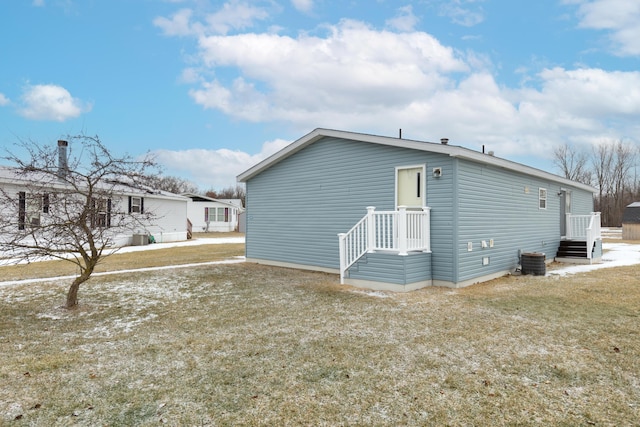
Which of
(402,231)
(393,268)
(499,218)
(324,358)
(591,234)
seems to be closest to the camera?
(324,358)

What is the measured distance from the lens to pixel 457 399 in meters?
3.16

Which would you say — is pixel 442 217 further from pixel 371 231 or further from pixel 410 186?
pixel 371 231

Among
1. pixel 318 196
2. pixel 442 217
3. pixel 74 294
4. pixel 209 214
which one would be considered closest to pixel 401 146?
pixel 442 217

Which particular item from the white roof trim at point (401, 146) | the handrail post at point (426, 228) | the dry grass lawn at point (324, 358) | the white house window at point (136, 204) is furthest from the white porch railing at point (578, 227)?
the white house window at point (136, 204)

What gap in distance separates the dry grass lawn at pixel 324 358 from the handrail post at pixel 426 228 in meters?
1.23

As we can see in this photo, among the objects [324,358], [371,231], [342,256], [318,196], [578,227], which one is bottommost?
[324,358]

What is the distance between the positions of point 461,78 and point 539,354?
1278cm

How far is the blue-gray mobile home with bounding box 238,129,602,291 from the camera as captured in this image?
8094 mm

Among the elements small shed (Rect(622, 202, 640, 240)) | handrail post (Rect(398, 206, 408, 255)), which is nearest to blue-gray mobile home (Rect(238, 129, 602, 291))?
handrail post (Rect(398, 206, 408, 255))

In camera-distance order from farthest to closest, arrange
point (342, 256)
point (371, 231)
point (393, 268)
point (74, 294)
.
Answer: point (342, 256) < point (371, 231) < point (393, 268) < point (74, 294)

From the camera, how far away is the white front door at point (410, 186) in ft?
28.3

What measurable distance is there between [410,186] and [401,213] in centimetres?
143

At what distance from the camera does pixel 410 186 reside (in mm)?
8836

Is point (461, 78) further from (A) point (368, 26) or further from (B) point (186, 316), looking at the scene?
(B) point (186, 316)
